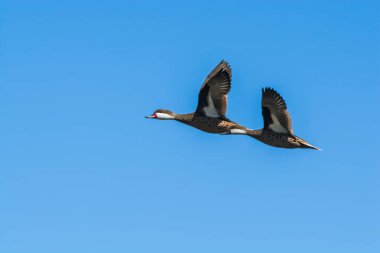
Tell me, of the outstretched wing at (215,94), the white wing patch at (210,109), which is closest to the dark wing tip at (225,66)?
the outstretched wing at (215,94)

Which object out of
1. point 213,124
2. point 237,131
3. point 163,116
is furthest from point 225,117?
point 163,116

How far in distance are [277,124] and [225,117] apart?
224 centimetres

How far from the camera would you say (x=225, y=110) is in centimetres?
3312

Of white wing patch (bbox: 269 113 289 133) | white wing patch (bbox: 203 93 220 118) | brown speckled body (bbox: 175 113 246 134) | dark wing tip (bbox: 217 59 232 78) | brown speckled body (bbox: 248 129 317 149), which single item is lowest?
brown speckled body (bbox: 248 129 317 149)

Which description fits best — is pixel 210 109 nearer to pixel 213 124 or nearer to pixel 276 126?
pixel 213 124

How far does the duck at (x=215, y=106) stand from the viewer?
108ft

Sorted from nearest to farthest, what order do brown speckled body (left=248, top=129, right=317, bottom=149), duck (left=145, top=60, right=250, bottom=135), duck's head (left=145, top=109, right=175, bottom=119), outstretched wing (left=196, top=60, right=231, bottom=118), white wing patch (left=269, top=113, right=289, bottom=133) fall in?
brown speckled body (left=248, top=129, right=317, bottom=149)
white wing patch (left=269, top=113, right=289, bottom=133)
duck (left=145, top=60, right=250, bottom=135)
outstretched wing (left=196, top=60, right=231, bottom=118)
duck's head (left=145, top=109, right=175, bottom=119)

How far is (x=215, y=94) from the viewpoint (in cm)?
3312

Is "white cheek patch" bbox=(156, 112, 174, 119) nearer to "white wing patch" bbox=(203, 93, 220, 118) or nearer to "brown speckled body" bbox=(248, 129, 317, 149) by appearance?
"white wing patch" bbox=(203, 93, 220, 118)

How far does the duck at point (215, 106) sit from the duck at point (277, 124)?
1.02 meters

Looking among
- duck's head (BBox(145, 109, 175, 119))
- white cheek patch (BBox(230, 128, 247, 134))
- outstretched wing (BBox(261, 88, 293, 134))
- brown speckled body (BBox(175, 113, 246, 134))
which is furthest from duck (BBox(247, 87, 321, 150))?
duck's head (BBox(145, 109, 175, 119))

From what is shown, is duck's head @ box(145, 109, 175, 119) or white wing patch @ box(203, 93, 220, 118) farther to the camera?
duck's head @ box(145, 109, 175, 119)

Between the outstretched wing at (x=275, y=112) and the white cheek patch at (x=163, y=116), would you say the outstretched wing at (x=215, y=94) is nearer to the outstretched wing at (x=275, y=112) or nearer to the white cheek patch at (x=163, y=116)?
the white cheek patch at (x=163, y=116)

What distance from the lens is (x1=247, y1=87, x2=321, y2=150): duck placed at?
104ft
